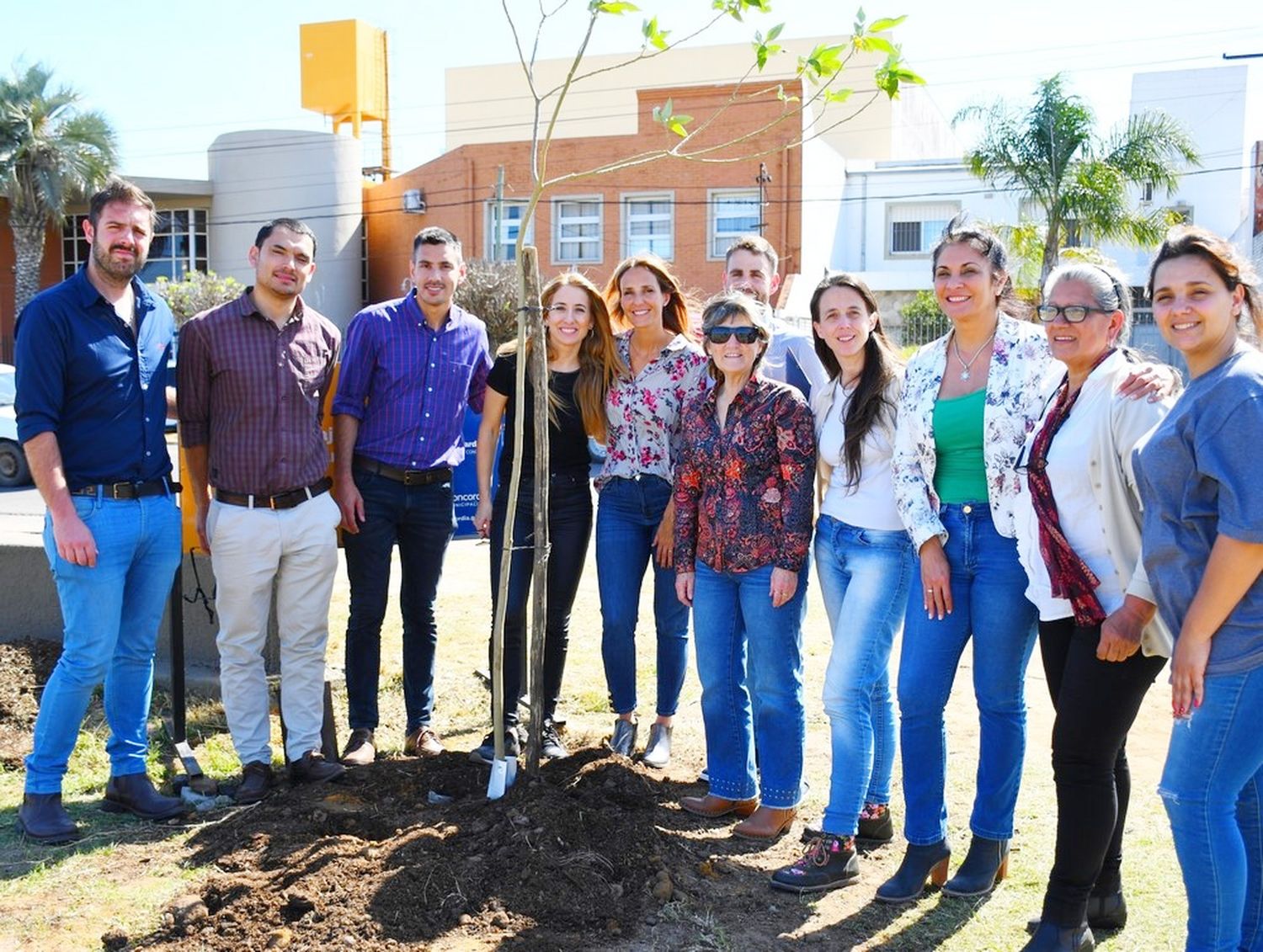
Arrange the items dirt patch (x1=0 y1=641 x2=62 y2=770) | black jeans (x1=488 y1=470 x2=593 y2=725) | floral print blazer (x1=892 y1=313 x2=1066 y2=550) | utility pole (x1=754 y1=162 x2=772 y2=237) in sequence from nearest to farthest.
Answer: floral print blazer (x1=892 y1=313 x2=1066 y2=550), black jeans (x1=488 y1=470 x2=593 y2=725), dirt patch (x1=0 y1=641 x2=62 y2=770), utility pole (x1=754 y1=162 x2=772 y2=237)

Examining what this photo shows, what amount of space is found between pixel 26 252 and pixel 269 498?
34106 mm

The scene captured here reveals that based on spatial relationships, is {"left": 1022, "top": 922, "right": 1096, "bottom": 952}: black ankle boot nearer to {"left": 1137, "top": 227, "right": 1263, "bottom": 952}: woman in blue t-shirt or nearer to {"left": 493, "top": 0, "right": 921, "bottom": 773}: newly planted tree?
{"left": 1137, "top": 227, "right": 1263, "bottom": 952}: woman in blue t-shirt

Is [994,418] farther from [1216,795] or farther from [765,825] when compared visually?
[765,825]

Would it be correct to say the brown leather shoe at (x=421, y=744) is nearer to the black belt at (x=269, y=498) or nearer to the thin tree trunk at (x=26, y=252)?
the black belt at (x=269, y=498)

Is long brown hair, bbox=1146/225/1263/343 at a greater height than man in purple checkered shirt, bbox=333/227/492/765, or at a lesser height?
greater

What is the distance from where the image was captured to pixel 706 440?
472cm

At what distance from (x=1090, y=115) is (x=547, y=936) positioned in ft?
76.0

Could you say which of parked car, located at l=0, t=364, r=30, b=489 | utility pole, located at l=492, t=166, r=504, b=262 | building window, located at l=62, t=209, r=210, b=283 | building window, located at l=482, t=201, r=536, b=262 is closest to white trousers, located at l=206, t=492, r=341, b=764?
parked car, located at l=0, t=364, r=30, b=489

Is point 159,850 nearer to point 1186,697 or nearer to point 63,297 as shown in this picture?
point 63,297

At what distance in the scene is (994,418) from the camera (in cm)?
400

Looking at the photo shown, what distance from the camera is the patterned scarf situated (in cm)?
360

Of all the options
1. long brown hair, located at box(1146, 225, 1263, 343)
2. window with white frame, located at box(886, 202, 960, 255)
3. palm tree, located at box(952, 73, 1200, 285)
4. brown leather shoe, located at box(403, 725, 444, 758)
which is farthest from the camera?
window with white frame, located at box(886, 202, 960, 255)

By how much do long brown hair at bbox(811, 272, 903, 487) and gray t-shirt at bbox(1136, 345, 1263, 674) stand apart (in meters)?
1.21

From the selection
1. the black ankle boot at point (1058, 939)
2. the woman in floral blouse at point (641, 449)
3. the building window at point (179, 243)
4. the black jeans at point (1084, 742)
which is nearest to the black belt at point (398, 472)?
the woman in floral blouse at point (641, 449)
